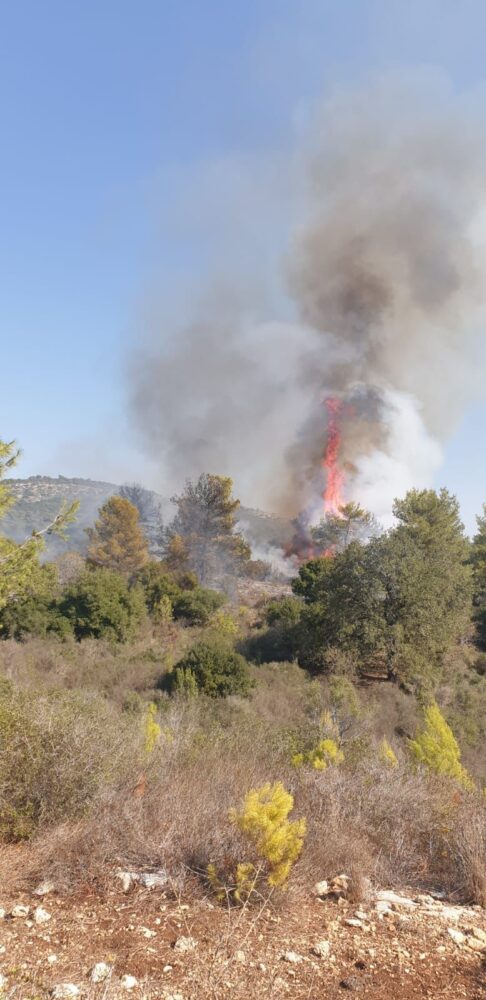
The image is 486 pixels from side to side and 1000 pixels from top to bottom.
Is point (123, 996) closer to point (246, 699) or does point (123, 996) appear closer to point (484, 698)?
point (246, 699)

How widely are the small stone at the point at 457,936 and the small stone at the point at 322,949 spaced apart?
90 centimetres

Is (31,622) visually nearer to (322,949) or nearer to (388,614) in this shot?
(388,614)

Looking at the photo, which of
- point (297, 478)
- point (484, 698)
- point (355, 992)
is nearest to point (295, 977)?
point (355, 992)

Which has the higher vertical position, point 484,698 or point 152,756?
point 484,698

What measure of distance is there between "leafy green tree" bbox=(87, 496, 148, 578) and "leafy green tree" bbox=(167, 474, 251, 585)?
8.81 ft

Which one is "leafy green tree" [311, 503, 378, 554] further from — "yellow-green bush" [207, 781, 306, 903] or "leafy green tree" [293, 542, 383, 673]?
"yellow-green bush" [207, 781, 306, 903]

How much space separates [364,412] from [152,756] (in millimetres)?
57189

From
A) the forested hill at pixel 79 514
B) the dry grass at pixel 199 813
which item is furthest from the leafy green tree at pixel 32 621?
the dry grass at pixel 199 813

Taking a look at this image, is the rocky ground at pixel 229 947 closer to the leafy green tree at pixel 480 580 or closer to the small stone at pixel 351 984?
the small stone at pixel 351 984

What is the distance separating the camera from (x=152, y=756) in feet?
22.8

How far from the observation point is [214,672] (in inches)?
681

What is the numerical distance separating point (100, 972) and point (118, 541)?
41.4 m

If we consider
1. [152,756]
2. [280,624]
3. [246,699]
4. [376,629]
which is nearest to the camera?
[152,756]

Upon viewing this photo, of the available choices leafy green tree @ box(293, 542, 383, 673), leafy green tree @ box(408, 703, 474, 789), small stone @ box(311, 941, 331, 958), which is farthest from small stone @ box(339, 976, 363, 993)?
leafy green tree @ box(293, 542, 383, 673)
